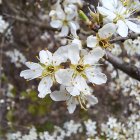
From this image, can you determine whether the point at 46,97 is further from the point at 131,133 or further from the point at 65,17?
the point at 131,133

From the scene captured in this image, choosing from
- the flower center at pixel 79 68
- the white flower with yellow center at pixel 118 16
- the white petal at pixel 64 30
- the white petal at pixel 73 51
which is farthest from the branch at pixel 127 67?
the white petal at pixel 64 30

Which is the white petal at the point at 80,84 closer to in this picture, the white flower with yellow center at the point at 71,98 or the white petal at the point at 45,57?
the white flower with yellow center at the point at 71,98

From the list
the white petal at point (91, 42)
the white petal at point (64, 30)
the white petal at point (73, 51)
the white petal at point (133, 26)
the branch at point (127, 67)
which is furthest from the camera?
the white petal at point (64, 30)

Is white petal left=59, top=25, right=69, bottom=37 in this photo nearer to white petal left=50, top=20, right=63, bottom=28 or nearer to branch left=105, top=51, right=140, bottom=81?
white petal left=50, top=20, right=63, bottom=28

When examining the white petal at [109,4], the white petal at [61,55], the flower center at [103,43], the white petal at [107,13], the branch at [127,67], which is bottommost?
the branch at [127,67]

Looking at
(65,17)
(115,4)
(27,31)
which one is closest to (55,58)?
(115,4)

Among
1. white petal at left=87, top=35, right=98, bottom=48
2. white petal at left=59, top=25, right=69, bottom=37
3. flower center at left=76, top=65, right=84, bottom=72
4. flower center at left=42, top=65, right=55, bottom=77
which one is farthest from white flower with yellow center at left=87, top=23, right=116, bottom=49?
white petal at left=59, top=25, right=69, bottom=37

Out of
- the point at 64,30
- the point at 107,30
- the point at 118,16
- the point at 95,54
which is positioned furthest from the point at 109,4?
the point at 64,30
